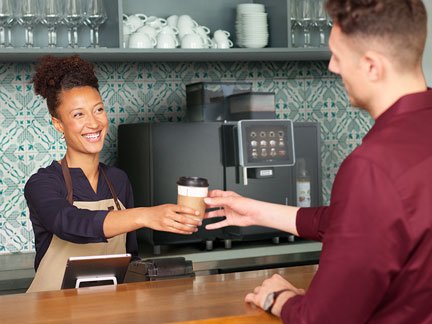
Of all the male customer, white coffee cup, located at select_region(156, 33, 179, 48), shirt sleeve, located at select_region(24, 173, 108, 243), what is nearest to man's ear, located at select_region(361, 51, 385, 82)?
the male customer

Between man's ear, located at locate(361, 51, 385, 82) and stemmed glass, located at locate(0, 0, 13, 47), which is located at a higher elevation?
stemmed glass, located at locate(0, 0, 13, 47)

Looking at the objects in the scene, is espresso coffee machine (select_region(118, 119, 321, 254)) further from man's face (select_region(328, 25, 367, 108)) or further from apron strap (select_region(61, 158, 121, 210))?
man's face (select_region(328, 25, 367, 108))

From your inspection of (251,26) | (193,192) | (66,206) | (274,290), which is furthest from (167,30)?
(274,290)

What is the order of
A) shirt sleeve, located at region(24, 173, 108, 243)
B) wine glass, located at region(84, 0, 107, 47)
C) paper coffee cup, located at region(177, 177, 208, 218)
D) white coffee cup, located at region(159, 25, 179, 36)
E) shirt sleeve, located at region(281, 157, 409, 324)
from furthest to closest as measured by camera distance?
1. white coffee cup, located at region(159, 25, 179, 36)
2. wine glass, located at region(84, 0, 107, 47)
3. shirt sleeve, located at region(24, 173, 108, 243)
4. paper coffee cup, located at region(177, 177, 208, 218)
5. shirt sleeve, located at region(281, 157, 409, 324)

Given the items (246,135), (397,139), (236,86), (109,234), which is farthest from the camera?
(236,86)

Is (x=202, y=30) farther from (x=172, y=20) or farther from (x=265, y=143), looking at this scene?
(x=265, y=143)

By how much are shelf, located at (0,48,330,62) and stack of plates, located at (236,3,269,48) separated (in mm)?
58

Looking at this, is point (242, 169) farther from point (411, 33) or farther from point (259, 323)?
point (411, 33)

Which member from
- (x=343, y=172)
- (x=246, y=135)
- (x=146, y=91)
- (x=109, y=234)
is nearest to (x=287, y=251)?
(x=246, y=135)

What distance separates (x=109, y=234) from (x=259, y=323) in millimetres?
734

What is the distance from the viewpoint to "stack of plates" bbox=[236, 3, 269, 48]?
11.3ft

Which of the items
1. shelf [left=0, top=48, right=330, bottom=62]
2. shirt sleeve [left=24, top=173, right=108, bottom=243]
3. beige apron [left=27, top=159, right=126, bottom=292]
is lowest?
beige apron [left=27, top=159, right=126, bottom=292]

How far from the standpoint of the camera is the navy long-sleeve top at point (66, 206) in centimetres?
220

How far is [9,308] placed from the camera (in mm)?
1662
